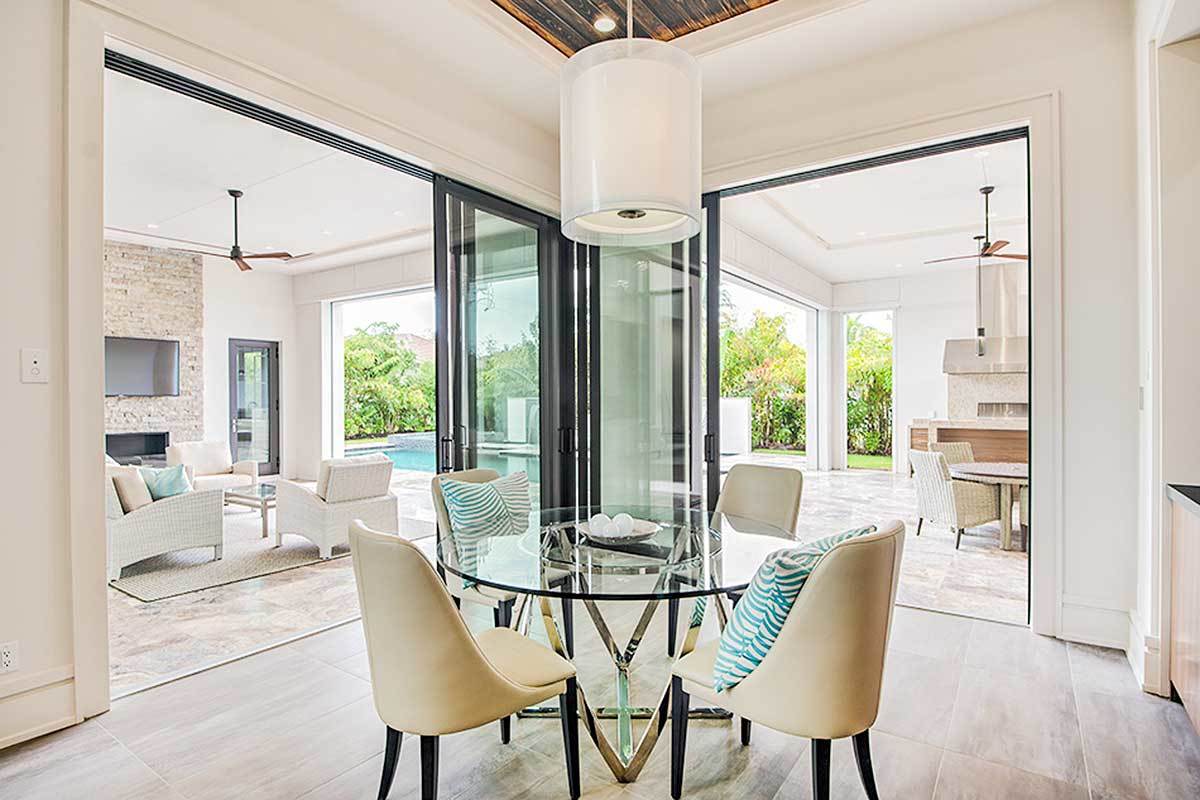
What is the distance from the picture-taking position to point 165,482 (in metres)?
4.57

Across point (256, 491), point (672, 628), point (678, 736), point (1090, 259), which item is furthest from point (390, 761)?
point (256, 491)

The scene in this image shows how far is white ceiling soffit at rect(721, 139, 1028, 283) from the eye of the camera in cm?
529

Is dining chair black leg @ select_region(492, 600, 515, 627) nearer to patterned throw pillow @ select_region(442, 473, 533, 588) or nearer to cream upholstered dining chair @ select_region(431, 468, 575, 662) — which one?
cream upholstered dining chair @ select_region(431, 468, 575, 662)

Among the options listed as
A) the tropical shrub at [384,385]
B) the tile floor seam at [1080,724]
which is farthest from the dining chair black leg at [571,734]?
the tropical shrub at [384,385]

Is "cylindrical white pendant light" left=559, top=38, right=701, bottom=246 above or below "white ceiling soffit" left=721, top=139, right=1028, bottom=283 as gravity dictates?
below

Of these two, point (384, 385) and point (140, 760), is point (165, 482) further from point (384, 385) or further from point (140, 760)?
point (384, 385)

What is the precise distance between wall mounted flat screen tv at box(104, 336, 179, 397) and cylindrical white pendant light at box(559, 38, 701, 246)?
764 cm

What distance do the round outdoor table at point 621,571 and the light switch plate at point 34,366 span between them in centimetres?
143

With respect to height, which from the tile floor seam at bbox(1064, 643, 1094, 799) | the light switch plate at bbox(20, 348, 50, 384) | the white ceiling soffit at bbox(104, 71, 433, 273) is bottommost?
the tile floor seam at bbox(1064, 643, 1094, 799)

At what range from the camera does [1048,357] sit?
3062 millimetres

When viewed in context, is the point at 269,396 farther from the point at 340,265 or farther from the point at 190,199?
the point at 190,199

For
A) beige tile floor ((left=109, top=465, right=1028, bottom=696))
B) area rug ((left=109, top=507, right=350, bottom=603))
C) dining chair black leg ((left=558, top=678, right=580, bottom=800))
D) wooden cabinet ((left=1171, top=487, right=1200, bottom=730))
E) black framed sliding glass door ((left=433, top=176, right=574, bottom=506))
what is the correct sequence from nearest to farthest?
1. dining chair black leg ((left=558, top=678, right=580, bottom=800))
2. wooden cabinet ((left=1171, top=487, right=1200, bottom=730))
3. beige tile floor ((left=109, top=465, right=1028, bottom=696))
4. black framed sliding glass door ((left=433, top=176, right=574, bottom=506))
5. area rug ((left=109, top=507, right=350, bottom=603))

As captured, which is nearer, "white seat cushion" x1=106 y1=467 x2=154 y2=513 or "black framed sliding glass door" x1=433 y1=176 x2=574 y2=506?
"black framed sliding glass door" x1=433 y1=176 x2=574 y2=506

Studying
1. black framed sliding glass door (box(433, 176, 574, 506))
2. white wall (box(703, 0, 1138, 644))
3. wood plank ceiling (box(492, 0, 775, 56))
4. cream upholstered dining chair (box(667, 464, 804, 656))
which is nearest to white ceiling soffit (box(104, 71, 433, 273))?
black framed sliding glass door (box(433, 176, 574, 506))
